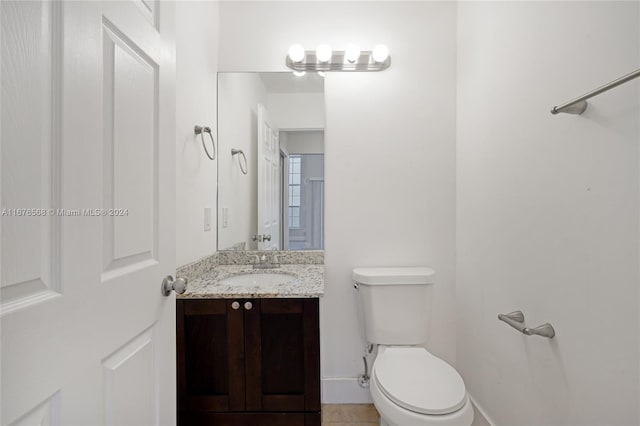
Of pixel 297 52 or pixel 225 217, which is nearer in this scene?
pixel 297 52

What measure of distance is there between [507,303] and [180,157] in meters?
1.56

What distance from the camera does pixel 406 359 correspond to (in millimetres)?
1480

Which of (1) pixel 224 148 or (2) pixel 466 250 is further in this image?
(1) pixel 224 148

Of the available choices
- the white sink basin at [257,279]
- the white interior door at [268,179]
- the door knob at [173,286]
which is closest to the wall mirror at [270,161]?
the white interior door at [268,179]

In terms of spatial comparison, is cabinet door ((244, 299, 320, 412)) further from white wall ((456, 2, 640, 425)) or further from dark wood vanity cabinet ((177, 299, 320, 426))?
white wall ((456, 2, 640, 425))

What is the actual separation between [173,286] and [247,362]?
0.62 metres

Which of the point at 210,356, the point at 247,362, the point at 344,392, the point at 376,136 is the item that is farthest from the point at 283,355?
the point at 376,136

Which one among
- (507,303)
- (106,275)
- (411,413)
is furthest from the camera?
(507,303)

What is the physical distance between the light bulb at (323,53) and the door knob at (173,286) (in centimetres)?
146

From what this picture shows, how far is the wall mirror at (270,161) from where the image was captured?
1904 mm

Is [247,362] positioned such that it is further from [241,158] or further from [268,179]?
[241,158]

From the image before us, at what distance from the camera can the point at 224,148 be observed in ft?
6.25

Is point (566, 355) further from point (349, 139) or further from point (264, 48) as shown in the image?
point (264, 48)

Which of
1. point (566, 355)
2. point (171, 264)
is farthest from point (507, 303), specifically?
point (171, 264)
